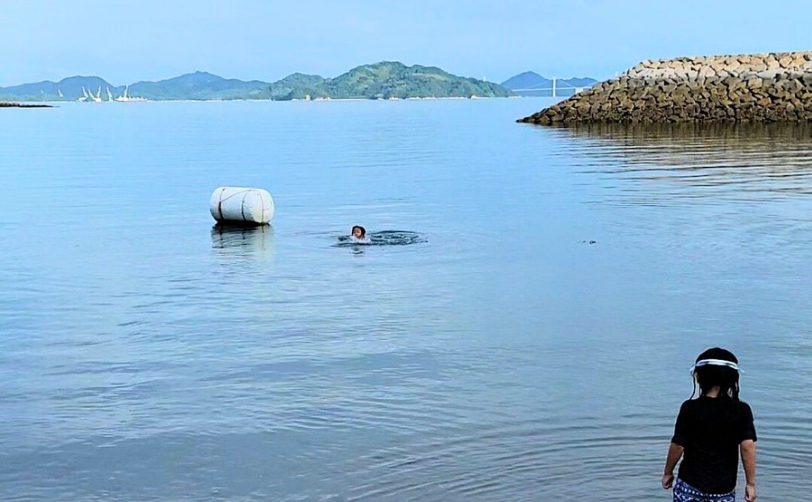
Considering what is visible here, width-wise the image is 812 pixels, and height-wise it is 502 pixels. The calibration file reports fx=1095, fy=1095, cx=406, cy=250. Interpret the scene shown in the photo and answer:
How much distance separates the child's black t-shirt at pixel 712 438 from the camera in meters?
6.16

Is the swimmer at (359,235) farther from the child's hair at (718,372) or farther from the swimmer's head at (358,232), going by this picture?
the child's hair at (718,372)

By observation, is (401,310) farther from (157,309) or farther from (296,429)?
(296,429)

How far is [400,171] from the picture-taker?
4325 centimetres

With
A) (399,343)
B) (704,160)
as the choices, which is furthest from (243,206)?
(704,160)

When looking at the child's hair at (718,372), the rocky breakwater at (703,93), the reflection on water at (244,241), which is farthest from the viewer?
the rocky breakwater at (703,93)

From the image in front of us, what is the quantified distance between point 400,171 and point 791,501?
3504 cm

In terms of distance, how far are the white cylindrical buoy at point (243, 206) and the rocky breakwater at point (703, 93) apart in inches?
2111

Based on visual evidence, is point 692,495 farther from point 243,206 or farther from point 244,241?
point 243,206

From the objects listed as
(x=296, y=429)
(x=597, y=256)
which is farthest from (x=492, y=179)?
(x=296, y=429)

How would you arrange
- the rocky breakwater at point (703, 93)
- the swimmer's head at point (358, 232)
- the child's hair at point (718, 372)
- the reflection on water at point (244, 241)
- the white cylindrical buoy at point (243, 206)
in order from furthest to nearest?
the rocky breakwater at point (703, 93), the white cylindrical buoy at point (243, 206), the swimmer's head at point (358, 232), the reflection on water at point (244, 241), the child's hair at point (718, 372)

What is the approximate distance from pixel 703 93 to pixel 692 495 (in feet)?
253

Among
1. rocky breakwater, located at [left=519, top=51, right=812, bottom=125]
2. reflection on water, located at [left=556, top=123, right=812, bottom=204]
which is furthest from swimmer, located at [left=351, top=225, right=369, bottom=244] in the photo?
rocky breakwater, located at [left=519, top=51, right=812, bottom=125]

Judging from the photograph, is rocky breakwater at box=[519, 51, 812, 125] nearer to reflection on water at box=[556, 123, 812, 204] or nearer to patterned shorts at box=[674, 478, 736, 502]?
reflection on water at box=[556, 123, 812, 204]

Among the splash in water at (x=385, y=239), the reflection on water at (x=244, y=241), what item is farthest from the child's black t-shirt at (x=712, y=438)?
the splash in water at (x=385, y=239)
